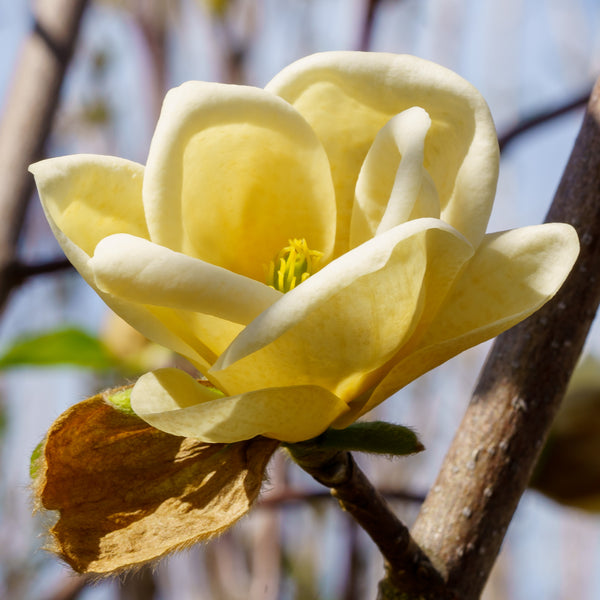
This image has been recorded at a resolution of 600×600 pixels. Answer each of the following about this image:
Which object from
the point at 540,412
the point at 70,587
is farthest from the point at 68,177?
the point at 70,587

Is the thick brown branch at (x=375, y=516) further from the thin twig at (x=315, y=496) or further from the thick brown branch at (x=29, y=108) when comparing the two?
the thick brown branch at (x=29, y=108)

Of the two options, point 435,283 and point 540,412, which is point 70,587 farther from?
point 435,283

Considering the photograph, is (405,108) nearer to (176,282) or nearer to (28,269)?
(176,282)

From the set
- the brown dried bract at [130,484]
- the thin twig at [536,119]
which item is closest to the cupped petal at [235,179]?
the brown dried bract at [130,484]

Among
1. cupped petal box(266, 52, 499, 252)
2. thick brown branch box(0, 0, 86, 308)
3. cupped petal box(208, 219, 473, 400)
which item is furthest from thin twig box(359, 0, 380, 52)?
cupped petal box(208, 219, 473, 400)

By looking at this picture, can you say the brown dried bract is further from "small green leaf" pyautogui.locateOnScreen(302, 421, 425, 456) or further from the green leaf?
the green leaf

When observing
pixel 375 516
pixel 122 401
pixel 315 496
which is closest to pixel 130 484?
pixel 122 401
